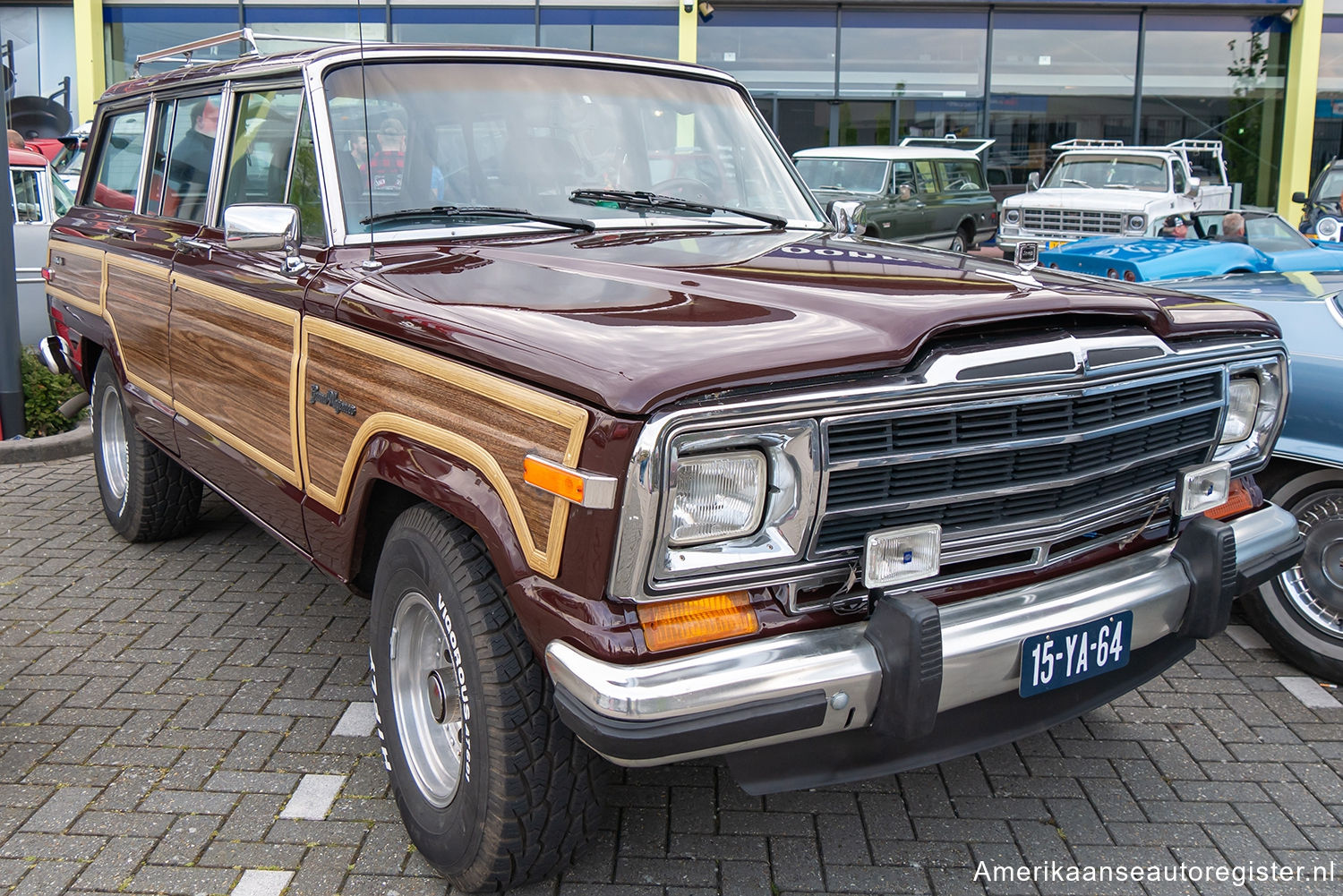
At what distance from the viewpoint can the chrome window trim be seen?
2.11 m

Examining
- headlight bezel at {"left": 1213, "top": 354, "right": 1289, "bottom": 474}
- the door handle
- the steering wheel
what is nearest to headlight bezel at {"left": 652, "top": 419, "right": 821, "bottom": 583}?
headlight bezel at {"left": 1213, "top": 354, "right": 1289, "bottom": 474}

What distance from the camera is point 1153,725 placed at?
12.0 ft

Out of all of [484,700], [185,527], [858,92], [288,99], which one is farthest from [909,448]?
[858,92]

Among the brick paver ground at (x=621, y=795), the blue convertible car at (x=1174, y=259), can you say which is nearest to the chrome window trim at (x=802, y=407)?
the brick paver ground at (x=621, y=795)

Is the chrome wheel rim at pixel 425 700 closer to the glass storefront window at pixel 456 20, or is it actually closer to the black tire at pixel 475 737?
the black tire at pixel 475 737

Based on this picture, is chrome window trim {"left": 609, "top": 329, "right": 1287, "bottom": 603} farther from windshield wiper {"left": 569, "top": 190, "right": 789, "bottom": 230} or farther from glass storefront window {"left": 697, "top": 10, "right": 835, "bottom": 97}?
glass storefront window {"left": 697, "top": 10, "right": 835, "bottom": 97}

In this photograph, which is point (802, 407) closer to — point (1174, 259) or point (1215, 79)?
point (1174, 259)

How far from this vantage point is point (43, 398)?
7328 mm

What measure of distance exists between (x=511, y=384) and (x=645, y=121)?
69.3 inches

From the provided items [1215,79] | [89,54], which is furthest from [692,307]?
[1215,79]

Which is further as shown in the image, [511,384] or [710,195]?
[710,195]

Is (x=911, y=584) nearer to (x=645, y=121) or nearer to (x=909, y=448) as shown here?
(x=909, y=448)

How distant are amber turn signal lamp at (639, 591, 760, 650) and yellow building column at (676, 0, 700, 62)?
18007 mm

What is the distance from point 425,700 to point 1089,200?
1352 cm
